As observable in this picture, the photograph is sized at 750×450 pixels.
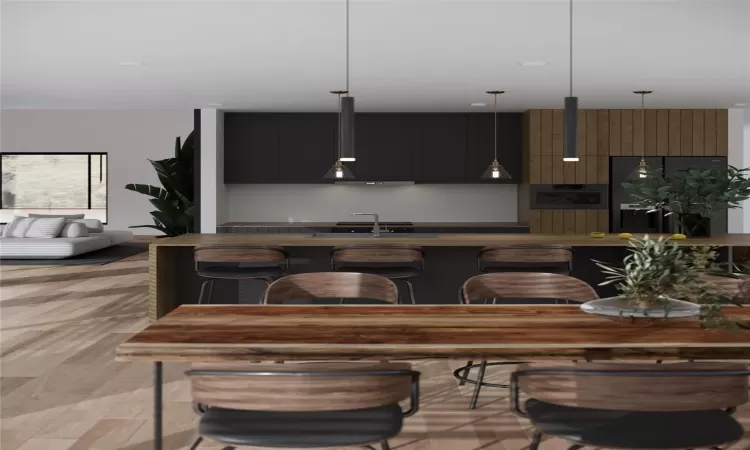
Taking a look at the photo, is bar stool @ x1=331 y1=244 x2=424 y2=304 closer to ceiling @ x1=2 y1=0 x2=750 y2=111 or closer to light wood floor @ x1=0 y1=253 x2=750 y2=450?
light wood floor @ x1=0 y1=253 x2=750 y2=450

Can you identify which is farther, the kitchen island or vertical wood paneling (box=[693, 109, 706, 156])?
vertical wood paneling (box=[693, 109, 706, 156])

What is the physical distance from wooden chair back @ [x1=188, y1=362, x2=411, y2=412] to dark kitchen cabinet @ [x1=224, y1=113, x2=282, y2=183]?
7582 millimetres

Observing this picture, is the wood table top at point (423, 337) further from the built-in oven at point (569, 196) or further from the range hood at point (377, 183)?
the range hood at point (377, 183)

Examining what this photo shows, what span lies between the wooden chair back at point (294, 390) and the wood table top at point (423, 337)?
0.20m

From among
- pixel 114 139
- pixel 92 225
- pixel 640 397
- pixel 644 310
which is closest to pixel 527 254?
pixel 644 310

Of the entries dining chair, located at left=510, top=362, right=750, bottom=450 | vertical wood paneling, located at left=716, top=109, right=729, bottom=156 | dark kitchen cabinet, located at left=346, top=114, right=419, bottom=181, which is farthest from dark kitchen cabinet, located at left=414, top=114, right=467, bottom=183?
dining chair, located at left=510, top=362, right=750, bottom=450

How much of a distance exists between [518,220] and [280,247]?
16.0 ft

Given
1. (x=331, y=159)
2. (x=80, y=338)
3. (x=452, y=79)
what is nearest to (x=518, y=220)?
(x=331, y=159)

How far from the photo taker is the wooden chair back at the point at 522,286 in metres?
3.50

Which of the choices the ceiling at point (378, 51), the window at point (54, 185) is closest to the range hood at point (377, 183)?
the ceiling at point (378, 51)

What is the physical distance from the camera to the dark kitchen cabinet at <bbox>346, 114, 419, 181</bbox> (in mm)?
9422

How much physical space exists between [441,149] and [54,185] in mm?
9793

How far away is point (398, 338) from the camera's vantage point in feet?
7.48

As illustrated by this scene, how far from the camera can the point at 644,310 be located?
2602 millimetres
